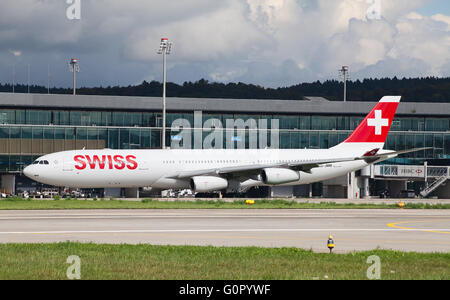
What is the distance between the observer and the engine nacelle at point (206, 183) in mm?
59531

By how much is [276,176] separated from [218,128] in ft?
98.3

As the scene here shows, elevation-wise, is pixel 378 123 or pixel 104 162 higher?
pixel 378 123

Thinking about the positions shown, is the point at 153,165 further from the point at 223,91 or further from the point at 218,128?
the point at 223,91

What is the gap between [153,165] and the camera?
61406 millimetres

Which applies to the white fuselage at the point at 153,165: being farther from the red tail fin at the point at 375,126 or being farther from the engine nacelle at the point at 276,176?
the engine nacelle at the point at 276,176

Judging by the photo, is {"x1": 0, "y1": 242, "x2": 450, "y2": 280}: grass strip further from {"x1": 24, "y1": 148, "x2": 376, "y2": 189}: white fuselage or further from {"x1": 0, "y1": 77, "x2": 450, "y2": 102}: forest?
{"x1": 0, "y1": 77, "x2": 450, "y2": 102}: forest

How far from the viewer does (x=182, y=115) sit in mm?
90062

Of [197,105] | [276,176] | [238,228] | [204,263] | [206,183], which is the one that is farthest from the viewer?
→ [197,105]

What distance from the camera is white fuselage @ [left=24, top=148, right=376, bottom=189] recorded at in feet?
193

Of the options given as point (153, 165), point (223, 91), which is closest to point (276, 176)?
point (153, 165)

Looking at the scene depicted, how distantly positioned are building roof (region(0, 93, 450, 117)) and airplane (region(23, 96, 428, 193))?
2281cm

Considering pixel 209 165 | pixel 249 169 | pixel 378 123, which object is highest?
pixel 378 123
